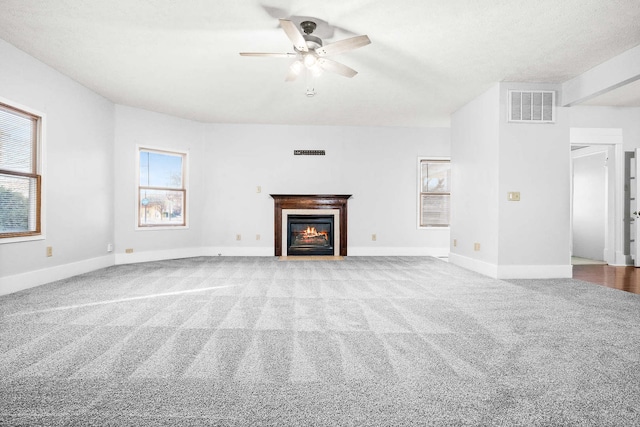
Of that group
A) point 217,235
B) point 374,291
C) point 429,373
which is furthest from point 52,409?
point 217,235

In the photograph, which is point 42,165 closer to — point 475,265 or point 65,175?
point 65,175

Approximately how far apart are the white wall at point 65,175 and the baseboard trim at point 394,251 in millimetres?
4547

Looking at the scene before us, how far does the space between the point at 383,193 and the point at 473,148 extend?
2.21 metres

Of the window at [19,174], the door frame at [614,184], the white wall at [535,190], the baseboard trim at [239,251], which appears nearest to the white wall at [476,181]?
the white wall at [535,190]

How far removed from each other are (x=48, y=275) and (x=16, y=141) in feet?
5.38

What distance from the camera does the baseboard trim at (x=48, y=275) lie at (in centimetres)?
361

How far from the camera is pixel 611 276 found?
4820mm

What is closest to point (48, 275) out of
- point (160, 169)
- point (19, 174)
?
point (19, 174)

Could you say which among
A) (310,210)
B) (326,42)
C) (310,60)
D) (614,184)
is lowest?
(310,210)

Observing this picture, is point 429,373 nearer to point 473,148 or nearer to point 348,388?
point 348,388

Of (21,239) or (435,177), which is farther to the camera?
(435,177)

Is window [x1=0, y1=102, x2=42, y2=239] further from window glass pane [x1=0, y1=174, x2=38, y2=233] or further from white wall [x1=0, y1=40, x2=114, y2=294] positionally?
white wall [x1=0, y1=40, x2=114, y2=294]

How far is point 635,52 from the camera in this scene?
3.62 metres

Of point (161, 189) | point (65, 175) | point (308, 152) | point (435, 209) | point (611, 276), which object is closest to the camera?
point (65, 175)
